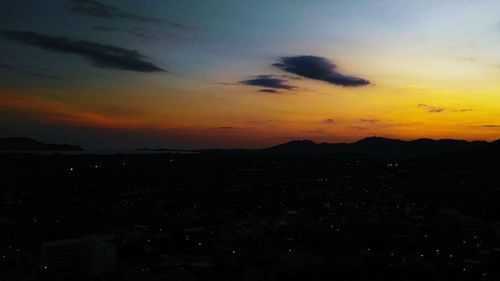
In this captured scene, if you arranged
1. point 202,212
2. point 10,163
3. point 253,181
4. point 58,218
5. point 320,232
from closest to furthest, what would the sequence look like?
point 320,232 → point 58,218 → point 202,212 → point 253,181 → point 10,163

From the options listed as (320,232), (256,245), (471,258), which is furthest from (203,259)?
(471,258)

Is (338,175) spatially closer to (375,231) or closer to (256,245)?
(375,231)

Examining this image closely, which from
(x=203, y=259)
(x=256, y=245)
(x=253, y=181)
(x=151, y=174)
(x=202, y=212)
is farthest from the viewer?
(x=151, y=174)

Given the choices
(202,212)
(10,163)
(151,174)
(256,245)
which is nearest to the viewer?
(256,245)

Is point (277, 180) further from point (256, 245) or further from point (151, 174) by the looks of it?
point (256, 245)

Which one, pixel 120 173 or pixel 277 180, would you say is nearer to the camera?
pixel 277 180

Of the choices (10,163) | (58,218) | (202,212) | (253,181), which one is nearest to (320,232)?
(202,212)
